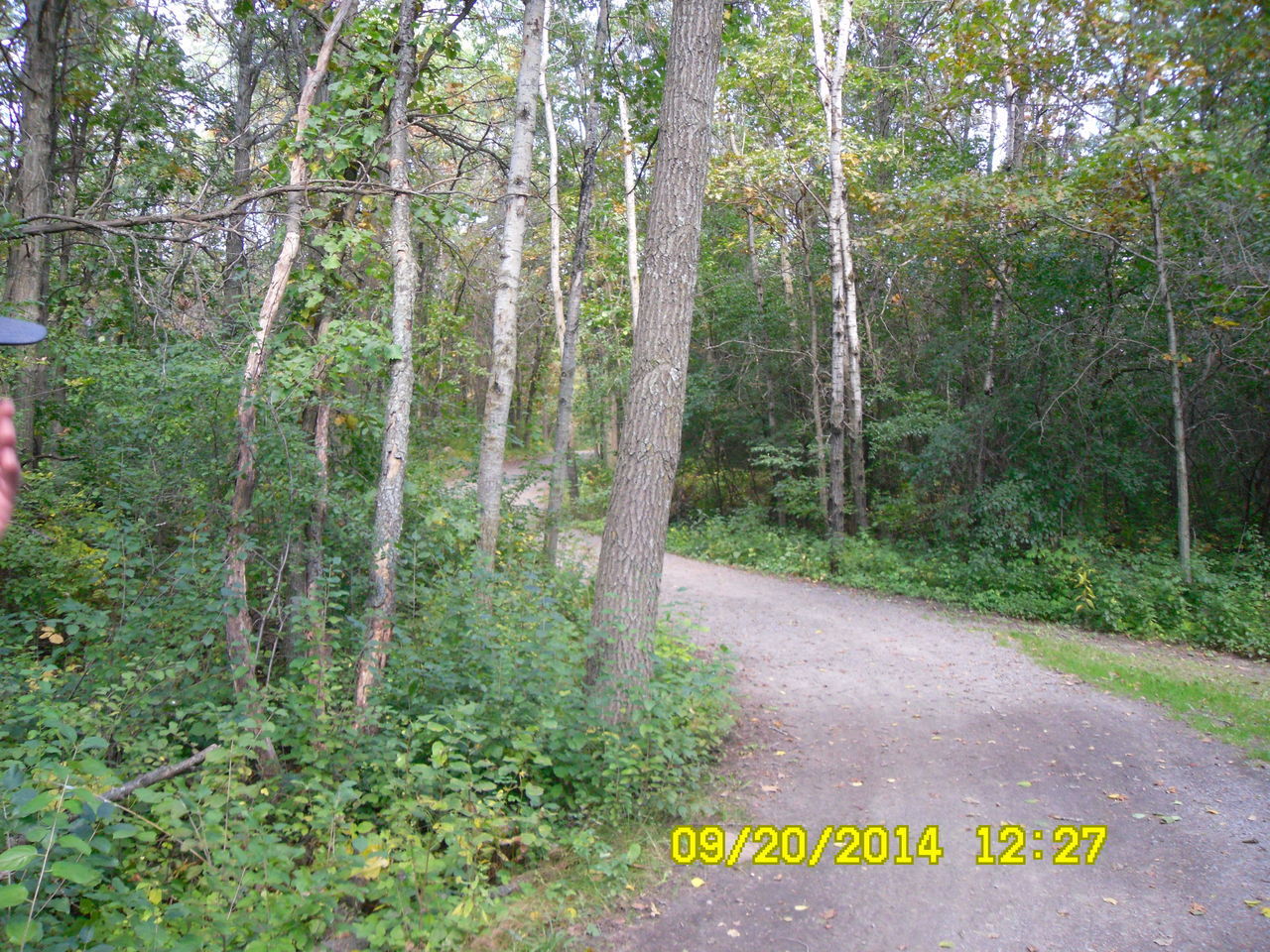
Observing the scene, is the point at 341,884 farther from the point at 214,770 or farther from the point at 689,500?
the point at 689,500

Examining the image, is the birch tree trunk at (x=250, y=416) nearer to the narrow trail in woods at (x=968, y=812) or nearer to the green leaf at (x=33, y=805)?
the green leaf at (x=33, y=805)

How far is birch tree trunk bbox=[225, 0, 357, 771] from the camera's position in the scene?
17.5ft

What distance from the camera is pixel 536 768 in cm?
525

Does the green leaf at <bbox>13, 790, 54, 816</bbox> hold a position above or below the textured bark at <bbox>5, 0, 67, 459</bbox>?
below

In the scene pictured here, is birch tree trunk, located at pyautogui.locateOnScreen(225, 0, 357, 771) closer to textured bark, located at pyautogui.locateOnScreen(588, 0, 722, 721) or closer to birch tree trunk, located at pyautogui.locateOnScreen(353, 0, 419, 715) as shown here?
birch tree trunk, located at pyautogui.locateOnScreen(353, 0, 419, 715)

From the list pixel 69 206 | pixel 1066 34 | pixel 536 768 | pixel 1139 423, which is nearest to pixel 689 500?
pixel 1139 423

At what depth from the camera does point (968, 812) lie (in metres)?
5.25

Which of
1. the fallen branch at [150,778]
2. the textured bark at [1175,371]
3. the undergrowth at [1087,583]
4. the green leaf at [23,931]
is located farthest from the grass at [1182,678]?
the green leaf at [23,931]

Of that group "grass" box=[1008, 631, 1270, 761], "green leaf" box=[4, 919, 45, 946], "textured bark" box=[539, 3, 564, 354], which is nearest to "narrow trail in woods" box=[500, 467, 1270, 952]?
"grass" box=[1008, 631, 1270, 761]

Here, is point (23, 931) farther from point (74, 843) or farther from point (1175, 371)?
point (1175, 371)

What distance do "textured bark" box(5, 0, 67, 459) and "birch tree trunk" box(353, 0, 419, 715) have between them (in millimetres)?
4651

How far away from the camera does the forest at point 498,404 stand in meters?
4.37

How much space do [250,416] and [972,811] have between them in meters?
5.74

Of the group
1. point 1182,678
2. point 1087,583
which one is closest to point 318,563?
point 1182,678
